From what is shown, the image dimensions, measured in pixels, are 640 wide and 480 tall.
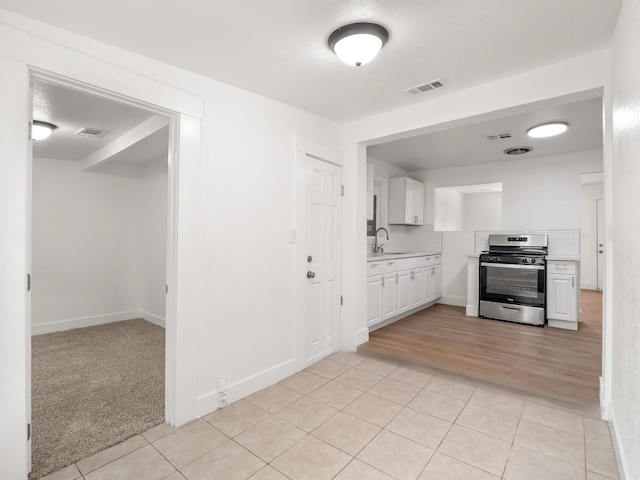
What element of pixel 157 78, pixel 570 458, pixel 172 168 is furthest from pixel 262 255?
pixel 570 458

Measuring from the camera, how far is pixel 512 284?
473 centimetres

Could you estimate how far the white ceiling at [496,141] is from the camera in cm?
334

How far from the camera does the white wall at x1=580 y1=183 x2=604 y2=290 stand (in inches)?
281

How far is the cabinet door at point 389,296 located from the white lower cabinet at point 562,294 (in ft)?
6.86

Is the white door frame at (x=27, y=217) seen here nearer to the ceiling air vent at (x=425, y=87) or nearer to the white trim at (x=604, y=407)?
the ceiling air vent at (x=425, y=87)

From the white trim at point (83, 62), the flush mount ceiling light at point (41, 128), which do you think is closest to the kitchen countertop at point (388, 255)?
the white trim at point (83, 62)

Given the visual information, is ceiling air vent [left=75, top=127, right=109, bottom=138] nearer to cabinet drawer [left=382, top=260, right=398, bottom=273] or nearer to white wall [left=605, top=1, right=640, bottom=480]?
cabinet drawer [left=382, top=260, right=398, bottom=273]

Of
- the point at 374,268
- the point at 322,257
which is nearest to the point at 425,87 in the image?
the point at 322,257

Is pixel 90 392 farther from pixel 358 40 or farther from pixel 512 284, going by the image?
pixel 512 284

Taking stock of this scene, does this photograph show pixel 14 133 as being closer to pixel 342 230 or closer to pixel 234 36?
pixel 234 36

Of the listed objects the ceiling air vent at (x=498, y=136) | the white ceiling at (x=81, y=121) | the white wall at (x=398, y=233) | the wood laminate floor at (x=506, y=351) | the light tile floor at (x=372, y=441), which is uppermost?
the ceiling air vent at (x=498, y=136)

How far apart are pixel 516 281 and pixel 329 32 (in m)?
4.27

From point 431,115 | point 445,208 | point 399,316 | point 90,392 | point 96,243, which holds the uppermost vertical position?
point 431,115

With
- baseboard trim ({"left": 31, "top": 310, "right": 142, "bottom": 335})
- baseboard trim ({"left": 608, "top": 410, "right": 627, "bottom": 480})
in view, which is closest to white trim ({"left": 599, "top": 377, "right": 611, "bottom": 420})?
baseboard trim ({"left": 608, "top": 410, "right": 627, "bottom": 480})
